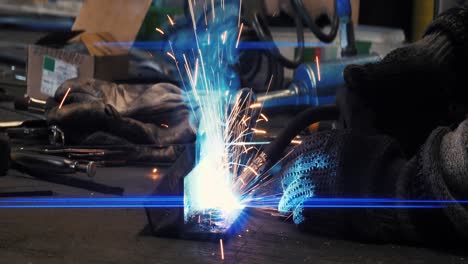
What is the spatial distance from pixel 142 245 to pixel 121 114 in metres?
1.35

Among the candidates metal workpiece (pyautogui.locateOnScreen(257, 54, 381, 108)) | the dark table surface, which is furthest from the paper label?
the dark table surface

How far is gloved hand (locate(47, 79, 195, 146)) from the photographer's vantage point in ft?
9.99

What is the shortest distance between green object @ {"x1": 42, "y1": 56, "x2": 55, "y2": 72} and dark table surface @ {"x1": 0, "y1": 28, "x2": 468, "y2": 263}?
6.79 feet

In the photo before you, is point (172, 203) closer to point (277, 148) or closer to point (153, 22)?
point (277, 148)

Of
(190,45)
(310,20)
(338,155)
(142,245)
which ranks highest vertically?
(310,20)

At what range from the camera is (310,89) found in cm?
408

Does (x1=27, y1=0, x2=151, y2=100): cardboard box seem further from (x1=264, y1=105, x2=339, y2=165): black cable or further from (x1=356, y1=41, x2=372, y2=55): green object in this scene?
(x1=264, y1=105, x2=339, y2=165): black cable

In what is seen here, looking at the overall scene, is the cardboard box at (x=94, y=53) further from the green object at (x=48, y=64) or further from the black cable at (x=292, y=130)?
the black cable at (x=292, y=130)

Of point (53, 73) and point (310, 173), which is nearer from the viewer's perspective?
point (310, 173)

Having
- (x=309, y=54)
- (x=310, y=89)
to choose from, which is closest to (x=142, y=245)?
(x=310, y=89)

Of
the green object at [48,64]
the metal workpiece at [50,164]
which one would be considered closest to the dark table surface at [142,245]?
the metal workpiece at [50,164]

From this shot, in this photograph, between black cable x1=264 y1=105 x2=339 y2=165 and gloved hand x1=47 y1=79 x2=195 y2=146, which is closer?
black cable x1=264 y1=105 x2=339 y2=165

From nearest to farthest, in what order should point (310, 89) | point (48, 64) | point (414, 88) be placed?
point (414, 88) < point (310, 89) < point (48, 64)

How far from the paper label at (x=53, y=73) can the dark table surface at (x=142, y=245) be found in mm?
1982
